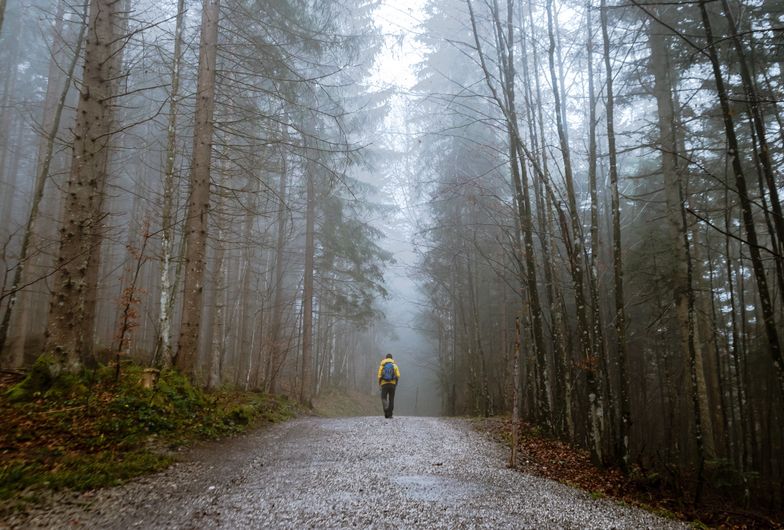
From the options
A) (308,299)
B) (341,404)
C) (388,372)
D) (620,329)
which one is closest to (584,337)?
(620,329)

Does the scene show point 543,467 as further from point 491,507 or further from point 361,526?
point 361,526

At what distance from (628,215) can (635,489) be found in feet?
43.3

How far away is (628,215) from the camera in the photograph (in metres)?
17.0

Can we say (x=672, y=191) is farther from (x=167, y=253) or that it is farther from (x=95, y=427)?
(x=95, y=427)

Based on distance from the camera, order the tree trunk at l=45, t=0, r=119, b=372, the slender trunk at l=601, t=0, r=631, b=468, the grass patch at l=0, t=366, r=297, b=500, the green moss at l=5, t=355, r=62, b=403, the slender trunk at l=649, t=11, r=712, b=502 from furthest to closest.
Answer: the slender trunk at l=649, t=11, r=712, b=502, the slender trunk at l=601, t=0, r=631, b=468, the tree trunk at l=45, t=0, r=119, b=372, the green moss at l=5, t=355, r=62, b=403, the grass patch at l=0, t=366, r=297, b=500

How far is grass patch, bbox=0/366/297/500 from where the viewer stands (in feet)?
14.4

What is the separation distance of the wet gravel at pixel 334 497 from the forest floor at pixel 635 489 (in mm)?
443

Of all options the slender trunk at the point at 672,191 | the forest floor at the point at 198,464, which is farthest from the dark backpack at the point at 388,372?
the slender trunk at the point at 672,191

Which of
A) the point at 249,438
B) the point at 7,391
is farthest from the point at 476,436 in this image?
the point at 7,391

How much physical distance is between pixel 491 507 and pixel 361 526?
55.2 inches

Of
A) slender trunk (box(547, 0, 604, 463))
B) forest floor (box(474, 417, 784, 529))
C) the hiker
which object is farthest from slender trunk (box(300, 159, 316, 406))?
slender trunk (box(547, 0, 604, 463))

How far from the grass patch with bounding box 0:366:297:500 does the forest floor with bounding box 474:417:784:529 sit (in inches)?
194

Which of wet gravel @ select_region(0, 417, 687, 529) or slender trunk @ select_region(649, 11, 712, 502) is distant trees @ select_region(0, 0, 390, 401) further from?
slender trunk @ select_region(649, 11, 712, 502)

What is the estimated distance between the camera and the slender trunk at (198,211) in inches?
333
